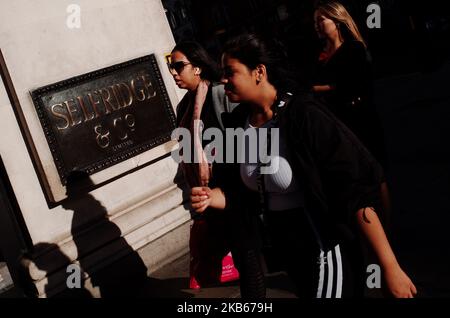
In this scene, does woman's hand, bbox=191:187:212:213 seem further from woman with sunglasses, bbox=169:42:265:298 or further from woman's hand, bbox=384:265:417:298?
woman's hand, bbox=384:265:417:298

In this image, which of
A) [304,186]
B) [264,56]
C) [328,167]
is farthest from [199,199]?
[264,56]

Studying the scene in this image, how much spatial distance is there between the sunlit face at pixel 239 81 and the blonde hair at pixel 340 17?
1857mm

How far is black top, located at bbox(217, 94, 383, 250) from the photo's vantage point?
6.75 feet

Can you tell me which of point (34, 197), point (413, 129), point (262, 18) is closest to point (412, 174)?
point (413, 129)

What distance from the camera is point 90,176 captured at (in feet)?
16.5

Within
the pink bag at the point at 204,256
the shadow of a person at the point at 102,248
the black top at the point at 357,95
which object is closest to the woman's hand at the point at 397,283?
the pink bag at the point at 204,256

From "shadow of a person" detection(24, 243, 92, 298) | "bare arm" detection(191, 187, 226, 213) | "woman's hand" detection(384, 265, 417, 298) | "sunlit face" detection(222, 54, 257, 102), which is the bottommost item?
"shadow of a person" detection(24, 243, 92, 298)

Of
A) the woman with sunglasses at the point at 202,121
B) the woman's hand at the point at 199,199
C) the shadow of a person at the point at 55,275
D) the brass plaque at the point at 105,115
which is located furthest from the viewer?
the brass plaque at the point at 105,115

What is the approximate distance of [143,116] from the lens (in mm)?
5418

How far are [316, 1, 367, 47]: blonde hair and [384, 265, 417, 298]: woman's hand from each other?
2450 mm

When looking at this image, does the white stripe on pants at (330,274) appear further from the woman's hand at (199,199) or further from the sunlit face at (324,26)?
the sunlit face at (324,26)

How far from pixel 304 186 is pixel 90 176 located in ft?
11.0

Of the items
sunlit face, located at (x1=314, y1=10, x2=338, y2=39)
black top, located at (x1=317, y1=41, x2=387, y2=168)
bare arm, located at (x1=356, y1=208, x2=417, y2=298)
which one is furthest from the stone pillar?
bare arm, located at (x1=356, y1=208, x2=417, y2=298)

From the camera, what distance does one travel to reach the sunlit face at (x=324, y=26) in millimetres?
4086
